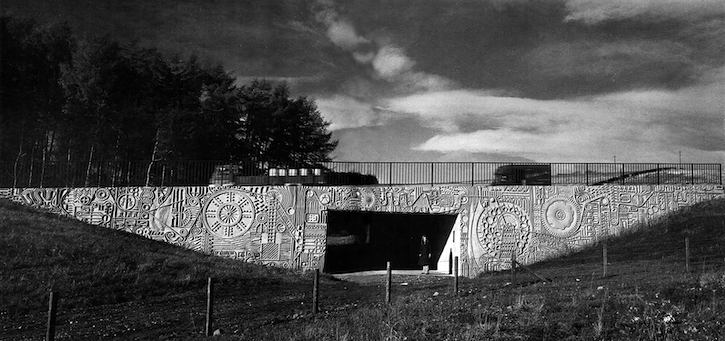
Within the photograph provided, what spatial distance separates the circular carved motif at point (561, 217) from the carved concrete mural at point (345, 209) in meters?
0.04

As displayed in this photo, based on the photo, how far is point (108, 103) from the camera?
2928 centimetres

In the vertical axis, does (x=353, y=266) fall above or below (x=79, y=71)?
below

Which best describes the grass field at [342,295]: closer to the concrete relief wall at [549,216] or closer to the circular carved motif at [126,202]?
the concrete relief wall at [549,216]

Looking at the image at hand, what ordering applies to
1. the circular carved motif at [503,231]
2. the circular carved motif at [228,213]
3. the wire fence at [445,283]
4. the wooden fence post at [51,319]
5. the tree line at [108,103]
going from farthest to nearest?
1. the tree line at [108,103]
2. the circular carved motif at [228,213]
3. the circular carved motif at [503,231]
4. the wire fence at [445,283]
5. the wooden fence post at [51,319]

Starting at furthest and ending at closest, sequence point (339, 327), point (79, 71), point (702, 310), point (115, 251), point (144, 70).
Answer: point (144, 70)
point (79, 71)
point (115, 251)
point (339, 327)
point (702, 310)

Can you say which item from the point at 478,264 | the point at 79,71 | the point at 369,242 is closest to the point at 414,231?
the point at 369,242

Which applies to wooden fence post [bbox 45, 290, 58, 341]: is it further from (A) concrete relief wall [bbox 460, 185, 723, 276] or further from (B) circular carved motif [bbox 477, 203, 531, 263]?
(B) circular carved motif [bbox 477, 203, 531, 263]

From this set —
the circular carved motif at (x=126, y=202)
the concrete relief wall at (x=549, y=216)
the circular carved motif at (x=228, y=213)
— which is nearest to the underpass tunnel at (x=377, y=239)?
the concrete relief wall at (x=549, y=216)

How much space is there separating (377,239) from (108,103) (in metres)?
18.3

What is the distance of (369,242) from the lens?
34906 millimetres

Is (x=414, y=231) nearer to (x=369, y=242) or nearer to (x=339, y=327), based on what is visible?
(x=369, y=242)

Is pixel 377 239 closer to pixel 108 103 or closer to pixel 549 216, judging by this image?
pixel 549 216

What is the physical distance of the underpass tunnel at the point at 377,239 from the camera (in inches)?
1287

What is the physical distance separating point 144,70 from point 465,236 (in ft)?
66.9
